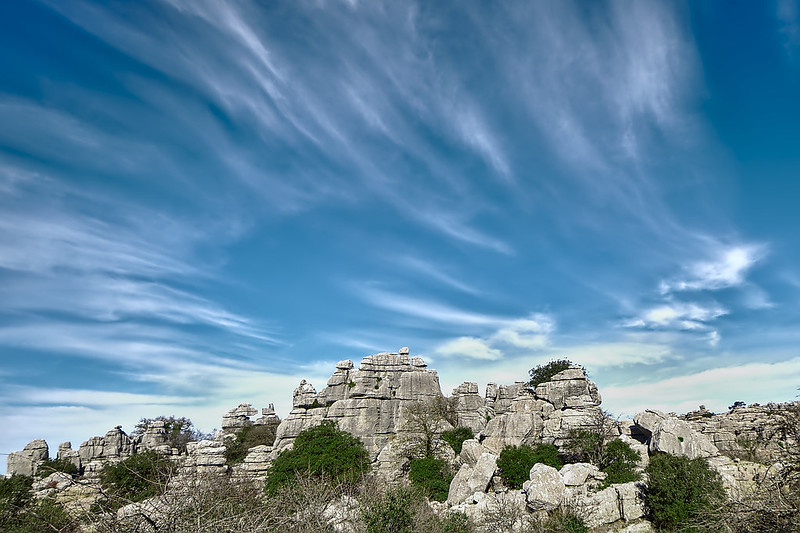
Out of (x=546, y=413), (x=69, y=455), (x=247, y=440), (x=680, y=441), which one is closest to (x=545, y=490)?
(x=680, y=441)

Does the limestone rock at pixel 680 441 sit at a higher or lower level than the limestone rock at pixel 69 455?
higher

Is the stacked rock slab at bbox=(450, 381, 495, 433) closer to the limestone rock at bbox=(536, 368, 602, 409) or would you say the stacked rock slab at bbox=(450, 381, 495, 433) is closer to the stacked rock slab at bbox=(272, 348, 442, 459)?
the stacked rock slab at bbox=(272, 348, 442, 459)

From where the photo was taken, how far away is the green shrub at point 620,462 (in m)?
29.9

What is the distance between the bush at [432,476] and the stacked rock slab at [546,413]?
460cm

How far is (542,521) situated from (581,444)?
13.2 meters

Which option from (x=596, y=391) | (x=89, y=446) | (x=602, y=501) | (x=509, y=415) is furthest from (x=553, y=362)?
(x=89, y=446)

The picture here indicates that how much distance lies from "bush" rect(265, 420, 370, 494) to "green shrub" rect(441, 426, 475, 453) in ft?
24.9

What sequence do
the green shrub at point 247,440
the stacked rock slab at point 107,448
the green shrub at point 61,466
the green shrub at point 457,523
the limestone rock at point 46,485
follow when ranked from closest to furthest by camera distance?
the green shrub at point 457,523 < the limestone rock at point 46,485 < the green shrub at point 61,466 < the green shrub at point 247,440 < the stacked rock slab at point 107,448

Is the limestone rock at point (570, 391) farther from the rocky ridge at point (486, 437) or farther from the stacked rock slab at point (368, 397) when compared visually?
the stacked rock slab at point (368, 397)

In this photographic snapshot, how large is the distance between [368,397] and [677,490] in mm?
30273

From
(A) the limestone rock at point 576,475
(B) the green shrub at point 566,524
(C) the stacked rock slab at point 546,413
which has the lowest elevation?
(B) the green shrub at point 566,524

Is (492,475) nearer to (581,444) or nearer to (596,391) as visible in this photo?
(581,444)

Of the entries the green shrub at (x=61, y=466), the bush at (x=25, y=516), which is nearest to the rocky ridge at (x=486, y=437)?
the green shrub at (x=61, y=466)

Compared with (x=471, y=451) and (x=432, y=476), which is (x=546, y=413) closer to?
(x=471, y=451)
